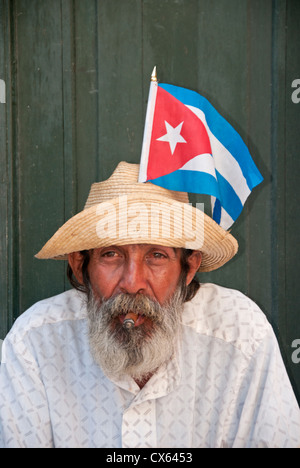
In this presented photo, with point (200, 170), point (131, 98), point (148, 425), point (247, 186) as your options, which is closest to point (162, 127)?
point (200, 170)

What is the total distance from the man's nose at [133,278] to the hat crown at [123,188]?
258mm

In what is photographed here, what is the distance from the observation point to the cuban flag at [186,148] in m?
2.07

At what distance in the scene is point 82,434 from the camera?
77.4 inches

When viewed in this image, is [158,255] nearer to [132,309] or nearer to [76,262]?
[132,309]

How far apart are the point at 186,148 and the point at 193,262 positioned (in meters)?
0.45

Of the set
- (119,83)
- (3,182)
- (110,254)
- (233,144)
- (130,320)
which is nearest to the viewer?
(130,320)

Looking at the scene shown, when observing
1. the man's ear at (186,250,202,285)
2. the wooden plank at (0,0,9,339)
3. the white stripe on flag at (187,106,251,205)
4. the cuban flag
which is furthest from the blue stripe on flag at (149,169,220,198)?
the wooden plank at (0,0,9,339)

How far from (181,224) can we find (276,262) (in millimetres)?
1124

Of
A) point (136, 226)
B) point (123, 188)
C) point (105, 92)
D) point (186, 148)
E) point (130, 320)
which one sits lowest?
Answer: point (130, 320)

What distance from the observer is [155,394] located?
1.98 meters

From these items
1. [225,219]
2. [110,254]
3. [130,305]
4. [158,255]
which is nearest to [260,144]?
[225,219]

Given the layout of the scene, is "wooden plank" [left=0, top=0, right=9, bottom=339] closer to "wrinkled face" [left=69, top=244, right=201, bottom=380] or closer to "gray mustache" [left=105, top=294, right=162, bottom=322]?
"wrinkled face" [left=69, top=244, right=201, bottom=380]

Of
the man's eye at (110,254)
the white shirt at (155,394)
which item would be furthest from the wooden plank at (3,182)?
the man's eye at (110,254)

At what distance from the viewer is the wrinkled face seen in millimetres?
1899
